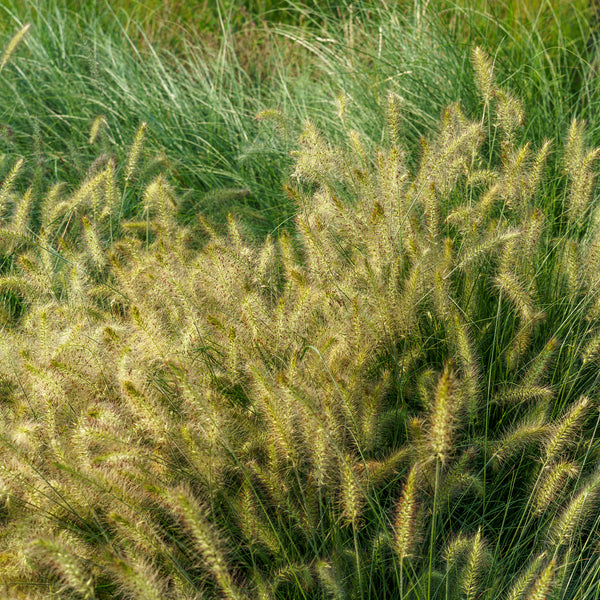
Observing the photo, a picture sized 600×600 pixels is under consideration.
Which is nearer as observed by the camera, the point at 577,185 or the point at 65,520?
the point at 65,520

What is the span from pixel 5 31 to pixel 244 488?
4.71 meters

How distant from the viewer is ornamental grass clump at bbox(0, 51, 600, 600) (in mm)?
1765

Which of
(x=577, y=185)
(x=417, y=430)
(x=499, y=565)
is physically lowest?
(x=499, y=565)

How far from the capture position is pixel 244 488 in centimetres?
191

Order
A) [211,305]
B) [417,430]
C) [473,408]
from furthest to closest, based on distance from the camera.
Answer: [211,305], [473,408], [417,430]

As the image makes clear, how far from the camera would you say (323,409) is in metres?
1.94

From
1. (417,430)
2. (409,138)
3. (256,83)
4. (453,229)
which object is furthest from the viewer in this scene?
(256,83)

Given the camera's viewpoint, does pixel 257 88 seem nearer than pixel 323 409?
No

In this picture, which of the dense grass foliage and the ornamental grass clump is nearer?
the ornamental grass clump

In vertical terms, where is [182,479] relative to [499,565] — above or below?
above

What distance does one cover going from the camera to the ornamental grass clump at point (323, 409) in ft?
5.79

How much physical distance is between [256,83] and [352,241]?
9.87 ft

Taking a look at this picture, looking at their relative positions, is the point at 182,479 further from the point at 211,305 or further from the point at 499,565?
the point at 499,565

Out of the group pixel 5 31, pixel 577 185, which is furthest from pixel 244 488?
pixel 5 31
